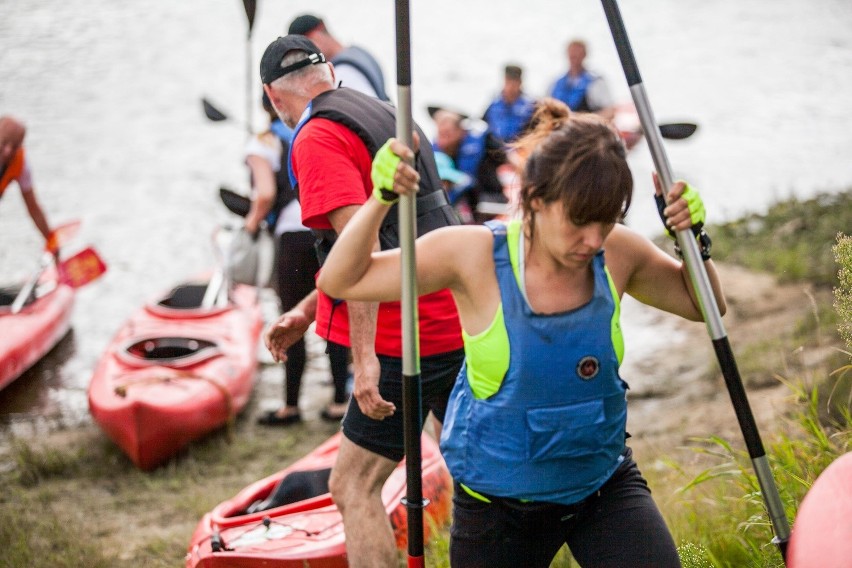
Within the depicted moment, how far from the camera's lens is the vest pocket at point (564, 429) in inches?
73.5

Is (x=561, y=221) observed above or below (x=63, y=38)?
above

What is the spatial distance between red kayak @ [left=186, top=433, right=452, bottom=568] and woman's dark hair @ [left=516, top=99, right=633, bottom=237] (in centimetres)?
142

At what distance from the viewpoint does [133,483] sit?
187 inches

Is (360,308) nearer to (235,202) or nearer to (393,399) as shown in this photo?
(393,399)

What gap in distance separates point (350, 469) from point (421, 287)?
0.78 meters

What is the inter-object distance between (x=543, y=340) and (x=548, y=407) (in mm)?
133

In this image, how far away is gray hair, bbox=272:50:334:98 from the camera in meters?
2.63

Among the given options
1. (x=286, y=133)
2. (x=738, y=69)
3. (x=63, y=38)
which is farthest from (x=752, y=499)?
(x=63, y=38)

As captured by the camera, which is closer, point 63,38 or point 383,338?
point 383,338

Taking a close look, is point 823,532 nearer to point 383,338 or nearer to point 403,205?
point 403,205

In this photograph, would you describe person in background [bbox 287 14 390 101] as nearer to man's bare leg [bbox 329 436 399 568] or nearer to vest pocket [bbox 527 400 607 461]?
man's bare leg [bbox 329 436 399 568]

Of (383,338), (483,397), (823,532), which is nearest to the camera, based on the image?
(823,532)

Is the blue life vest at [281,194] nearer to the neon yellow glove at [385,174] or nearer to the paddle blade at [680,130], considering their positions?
the paddle blade at [680,130]

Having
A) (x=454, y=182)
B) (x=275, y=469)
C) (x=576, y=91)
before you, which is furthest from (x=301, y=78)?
(x=576, y=91)
